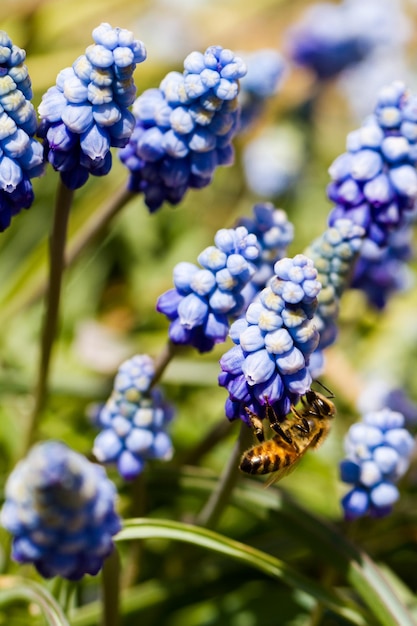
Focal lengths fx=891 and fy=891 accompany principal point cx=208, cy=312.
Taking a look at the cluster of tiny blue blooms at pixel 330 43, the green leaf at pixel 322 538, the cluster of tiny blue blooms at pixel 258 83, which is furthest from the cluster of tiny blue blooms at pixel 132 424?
the cluster of tiny blue blooms at pixel 330 43

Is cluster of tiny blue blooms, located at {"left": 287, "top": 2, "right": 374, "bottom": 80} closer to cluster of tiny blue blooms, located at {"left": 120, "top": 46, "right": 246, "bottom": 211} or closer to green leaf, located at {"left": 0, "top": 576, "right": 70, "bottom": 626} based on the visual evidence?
cluster of tiny blue blooms, located at {"left": 120, "top": 46, "right": 246, "bottom": 211}

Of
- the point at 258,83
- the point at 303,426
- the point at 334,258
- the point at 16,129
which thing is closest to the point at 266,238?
the point at 334,258

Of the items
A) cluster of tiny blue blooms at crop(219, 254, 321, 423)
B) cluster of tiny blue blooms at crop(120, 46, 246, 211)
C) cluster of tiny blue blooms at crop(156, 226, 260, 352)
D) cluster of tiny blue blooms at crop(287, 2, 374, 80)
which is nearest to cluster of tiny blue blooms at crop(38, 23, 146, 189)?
cluster of tiny blue blooms at crop(120, 46, 246, 211)

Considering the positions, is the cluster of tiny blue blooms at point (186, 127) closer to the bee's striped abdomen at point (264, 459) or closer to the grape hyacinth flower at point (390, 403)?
the bee's striped abdomen at point (264, 459)

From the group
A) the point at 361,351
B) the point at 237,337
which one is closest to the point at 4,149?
the point at 237,337

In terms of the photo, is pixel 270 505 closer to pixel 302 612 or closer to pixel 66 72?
pixel 302 612
